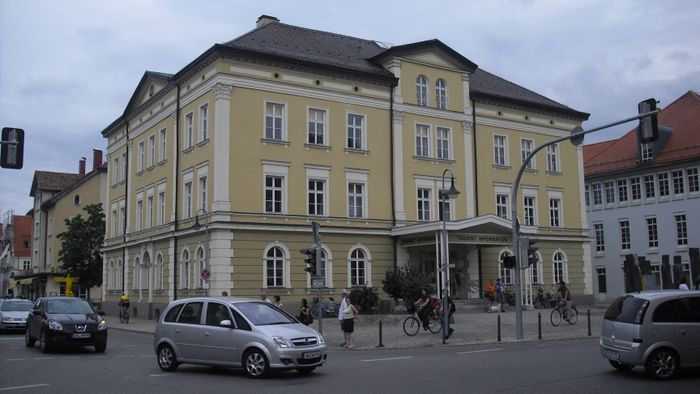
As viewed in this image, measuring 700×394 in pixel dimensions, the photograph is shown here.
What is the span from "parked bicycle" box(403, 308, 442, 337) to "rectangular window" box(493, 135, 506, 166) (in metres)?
18.8

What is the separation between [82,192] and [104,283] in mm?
23374

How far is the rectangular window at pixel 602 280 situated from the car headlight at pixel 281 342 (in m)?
52.7

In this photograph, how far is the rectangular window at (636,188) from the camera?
59384mm

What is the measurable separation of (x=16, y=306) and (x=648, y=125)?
999 inches

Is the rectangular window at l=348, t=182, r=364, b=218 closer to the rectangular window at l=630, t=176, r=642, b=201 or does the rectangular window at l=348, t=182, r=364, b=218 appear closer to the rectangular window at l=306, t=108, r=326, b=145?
the rectangular window at l=306, t=108, r=326, b=145

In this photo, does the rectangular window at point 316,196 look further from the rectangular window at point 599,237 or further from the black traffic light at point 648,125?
the rectangular window at point 599,237

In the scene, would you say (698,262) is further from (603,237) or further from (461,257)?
(603,237)

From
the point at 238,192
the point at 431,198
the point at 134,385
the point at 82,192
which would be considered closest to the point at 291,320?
the point at 134,385

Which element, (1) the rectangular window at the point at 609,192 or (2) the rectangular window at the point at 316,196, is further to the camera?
(1) the rectangular window at the point at 609,192

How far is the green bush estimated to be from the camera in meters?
34.4

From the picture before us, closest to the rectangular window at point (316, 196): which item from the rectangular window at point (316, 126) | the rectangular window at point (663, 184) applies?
the rectangular window at point (316, 126)

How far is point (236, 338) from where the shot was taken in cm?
1456

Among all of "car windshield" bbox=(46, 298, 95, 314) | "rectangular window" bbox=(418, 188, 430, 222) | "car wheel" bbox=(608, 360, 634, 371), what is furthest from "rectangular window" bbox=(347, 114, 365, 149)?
"car wheel" bbox=(608, 360, 634, 371)

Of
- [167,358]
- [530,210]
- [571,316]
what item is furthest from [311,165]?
[167,358]
